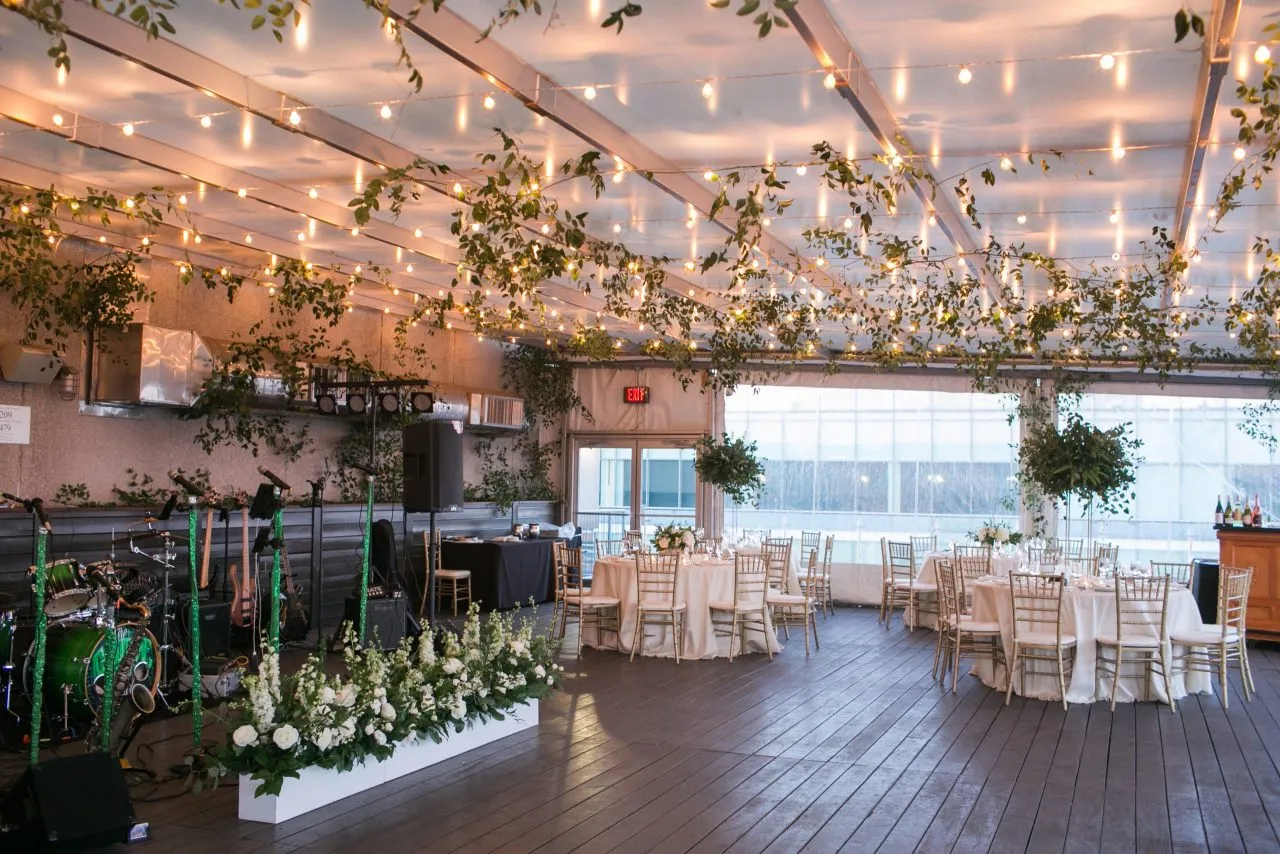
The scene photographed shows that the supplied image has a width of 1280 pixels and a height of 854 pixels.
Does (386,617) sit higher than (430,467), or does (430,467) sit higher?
(430,467)

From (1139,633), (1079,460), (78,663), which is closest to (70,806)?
(78,663)

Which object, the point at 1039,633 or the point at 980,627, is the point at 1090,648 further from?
the point at 980,627

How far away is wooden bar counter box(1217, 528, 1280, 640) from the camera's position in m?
11.5

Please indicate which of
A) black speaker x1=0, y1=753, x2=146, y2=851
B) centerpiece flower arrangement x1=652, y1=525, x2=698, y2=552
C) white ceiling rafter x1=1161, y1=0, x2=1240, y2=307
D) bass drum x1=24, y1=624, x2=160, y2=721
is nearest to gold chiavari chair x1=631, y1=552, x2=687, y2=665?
centerpiece flower arrangement x1=652, y1=525, x2=698, y2=552

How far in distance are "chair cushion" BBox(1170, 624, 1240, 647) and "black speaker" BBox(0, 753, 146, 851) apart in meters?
7.17

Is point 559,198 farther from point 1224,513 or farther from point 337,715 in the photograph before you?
point 1224,513

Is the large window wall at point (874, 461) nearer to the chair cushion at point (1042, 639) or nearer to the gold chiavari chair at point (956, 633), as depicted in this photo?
the gold chiavari chair at point (956, 633)

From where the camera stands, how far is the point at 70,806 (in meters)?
4.71

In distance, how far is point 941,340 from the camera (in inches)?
539

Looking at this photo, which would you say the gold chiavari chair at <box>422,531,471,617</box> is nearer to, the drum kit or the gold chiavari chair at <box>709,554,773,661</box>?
the gold chiavari chair at <box>709,554,773,661</box>

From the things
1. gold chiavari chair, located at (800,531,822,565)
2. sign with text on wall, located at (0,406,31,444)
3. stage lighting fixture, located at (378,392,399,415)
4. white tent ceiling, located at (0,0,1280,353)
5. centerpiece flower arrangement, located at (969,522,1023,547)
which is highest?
white tent ceiling, located at (0,0,1280,353)

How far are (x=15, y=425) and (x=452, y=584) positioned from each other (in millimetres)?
5346

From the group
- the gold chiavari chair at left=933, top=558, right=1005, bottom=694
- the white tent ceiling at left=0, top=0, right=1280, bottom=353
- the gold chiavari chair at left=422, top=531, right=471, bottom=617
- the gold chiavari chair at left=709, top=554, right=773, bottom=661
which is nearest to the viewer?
the white tent ceiling at left=0, top=0, right=1280, bottom=353

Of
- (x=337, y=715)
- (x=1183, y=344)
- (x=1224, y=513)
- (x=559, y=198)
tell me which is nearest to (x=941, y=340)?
(x=1183, y=344)
